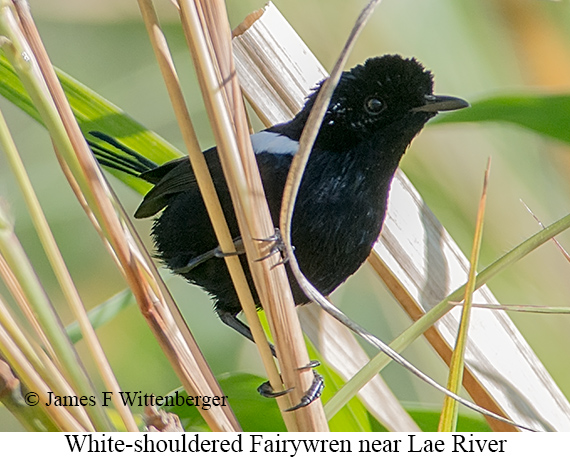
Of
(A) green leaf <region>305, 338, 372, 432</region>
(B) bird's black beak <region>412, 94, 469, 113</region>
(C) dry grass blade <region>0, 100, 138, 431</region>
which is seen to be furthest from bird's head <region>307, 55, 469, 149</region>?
(C) dry grass blade <region>0, 100, 138, 431</region>

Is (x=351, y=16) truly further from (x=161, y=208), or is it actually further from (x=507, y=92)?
(x=161, y=208)

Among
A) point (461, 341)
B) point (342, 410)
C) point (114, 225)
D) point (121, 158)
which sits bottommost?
point (342, 410)

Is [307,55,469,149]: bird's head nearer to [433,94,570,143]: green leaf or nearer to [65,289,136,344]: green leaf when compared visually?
[433,94,570,143]: green leaf

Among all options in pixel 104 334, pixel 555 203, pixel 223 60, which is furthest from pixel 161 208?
pixel 555 203

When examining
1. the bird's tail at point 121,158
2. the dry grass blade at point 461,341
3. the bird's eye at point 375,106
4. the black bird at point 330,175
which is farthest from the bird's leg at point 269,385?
the bird's eye at point 375,106

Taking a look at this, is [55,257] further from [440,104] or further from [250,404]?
[440,104]

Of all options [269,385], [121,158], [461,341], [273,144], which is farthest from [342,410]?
[121,158]
